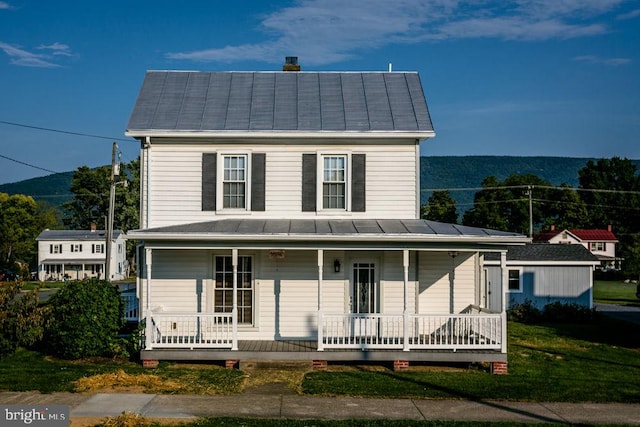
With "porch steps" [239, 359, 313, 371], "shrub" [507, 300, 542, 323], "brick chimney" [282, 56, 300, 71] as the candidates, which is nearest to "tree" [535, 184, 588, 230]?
"shrub" [507, 300, 542, 323]

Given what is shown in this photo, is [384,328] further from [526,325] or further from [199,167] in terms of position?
[526,325]

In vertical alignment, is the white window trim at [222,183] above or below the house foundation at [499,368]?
above

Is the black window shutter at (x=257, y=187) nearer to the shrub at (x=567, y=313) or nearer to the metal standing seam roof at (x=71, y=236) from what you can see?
the shrub at (x=567, y=313)

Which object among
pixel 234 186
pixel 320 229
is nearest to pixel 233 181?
Result: pixel 234 186

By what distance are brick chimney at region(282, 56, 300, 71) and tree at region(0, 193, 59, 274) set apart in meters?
57.9

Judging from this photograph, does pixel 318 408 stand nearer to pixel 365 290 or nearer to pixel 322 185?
pixel 365 290

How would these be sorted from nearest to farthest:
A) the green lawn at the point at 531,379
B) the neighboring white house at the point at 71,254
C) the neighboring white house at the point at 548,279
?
the green lawn at the point at 531,379
the neighboring white house at the point at 548,279
the neighboring white house at the point at 71,254

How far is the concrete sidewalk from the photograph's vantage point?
12305 millimetres

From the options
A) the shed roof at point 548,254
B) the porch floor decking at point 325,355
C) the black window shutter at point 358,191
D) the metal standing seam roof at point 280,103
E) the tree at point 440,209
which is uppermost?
the tree at point 440,209

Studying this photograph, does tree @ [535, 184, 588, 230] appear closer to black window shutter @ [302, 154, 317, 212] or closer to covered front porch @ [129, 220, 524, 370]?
covered front porch @ [129, 220, 524, 370]

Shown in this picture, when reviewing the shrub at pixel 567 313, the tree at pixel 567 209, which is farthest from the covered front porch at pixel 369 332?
the tree at pixel 567 209

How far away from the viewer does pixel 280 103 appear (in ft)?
66.3

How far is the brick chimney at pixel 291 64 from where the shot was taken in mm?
22594

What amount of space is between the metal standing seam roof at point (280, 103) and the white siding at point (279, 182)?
55cm
